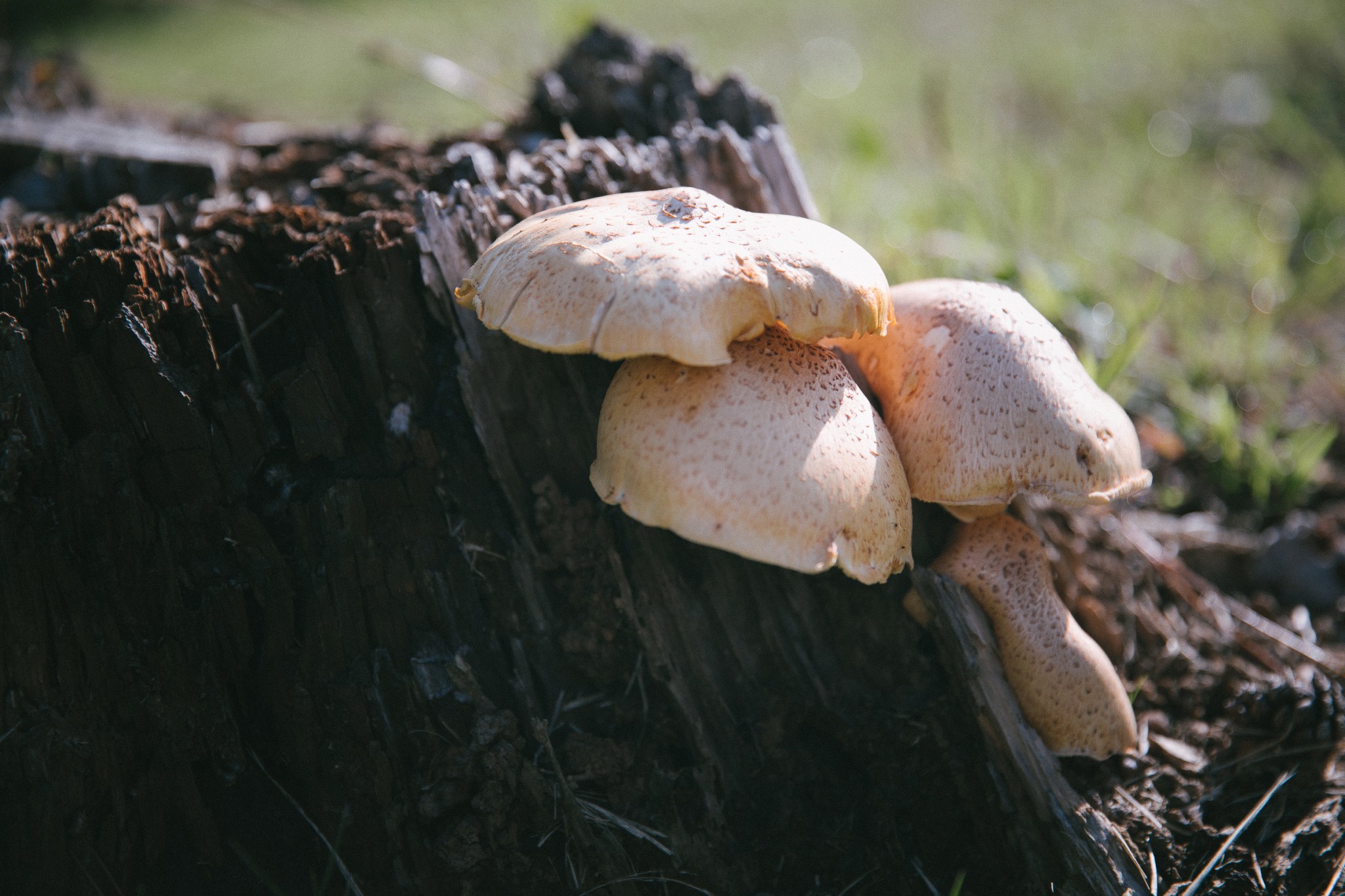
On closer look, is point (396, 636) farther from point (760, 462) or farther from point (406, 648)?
point (760, 462)

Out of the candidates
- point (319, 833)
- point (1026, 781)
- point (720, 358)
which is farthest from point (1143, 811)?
point (319, 833)

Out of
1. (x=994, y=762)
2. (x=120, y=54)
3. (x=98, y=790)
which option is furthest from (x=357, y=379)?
(x=120, y=54)

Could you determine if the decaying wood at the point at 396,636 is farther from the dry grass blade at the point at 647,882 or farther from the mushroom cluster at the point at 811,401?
the mushroom cluster at the point at 811,401

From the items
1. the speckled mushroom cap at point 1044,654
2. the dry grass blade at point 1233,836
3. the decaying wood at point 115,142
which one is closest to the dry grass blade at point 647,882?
the speckled mushroom cap at point 1044,654

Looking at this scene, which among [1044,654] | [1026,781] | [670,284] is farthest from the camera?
[1044,654]

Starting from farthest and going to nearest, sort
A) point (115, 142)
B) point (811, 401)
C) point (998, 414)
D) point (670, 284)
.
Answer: point (115, 142) → point (998, 414) → point (811, 401) → point (670, 284)

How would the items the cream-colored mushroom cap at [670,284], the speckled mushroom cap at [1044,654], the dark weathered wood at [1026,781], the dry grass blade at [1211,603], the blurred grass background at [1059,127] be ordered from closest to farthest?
the cream-colored mushroom cap at [670,284]
the dark weathered wood at [1026,781]
the speckled mushroom cap at [1044,654]
the dry grass blade at [1211,603]
the blurred grass background at [1059,127]

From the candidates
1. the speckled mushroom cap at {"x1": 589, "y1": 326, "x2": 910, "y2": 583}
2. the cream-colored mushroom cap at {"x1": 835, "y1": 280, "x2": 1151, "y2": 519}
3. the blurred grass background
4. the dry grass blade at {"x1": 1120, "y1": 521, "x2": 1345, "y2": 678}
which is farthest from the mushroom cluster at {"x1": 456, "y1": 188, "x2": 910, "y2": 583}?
the dry grass blade at {"x1": 1120, "y1": 521, "x2": 1345, "y2": 678}
